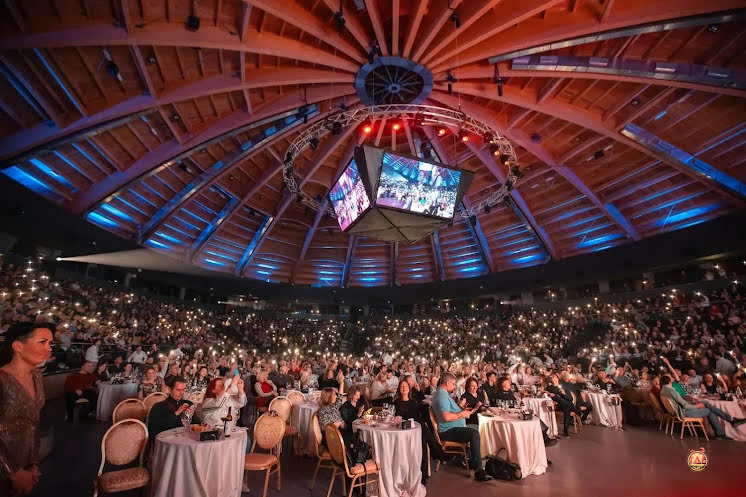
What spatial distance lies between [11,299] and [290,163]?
10.8m

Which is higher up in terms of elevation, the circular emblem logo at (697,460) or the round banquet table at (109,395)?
the round banquet table at (109,395)

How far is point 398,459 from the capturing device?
5496mm

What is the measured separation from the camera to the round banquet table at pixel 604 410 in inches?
420

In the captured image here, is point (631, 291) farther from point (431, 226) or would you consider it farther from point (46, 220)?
point (46, 220)

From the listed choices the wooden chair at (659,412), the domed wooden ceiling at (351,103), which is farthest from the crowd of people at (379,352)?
the domed wooden ceiling at (351,103)

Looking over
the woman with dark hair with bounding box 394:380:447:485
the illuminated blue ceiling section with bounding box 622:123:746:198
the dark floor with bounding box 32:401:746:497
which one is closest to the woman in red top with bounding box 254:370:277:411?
the dark floor with bounding box 32:401:746:497

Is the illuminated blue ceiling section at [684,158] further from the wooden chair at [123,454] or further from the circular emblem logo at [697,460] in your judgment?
the wooden chair at [123,454]

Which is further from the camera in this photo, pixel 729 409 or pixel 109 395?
pixel 109 395

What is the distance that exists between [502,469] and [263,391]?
6.42 meters

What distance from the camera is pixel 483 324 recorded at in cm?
2422

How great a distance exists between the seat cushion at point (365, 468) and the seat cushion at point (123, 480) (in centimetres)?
257

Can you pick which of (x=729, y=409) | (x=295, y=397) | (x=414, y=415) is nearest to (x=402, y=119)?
(x=414, y=415)

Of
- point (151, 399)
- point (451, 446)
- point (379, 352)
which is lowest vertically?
point (451, 446)

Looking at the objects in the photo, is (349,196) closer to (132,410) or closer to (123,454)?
(132,410)
